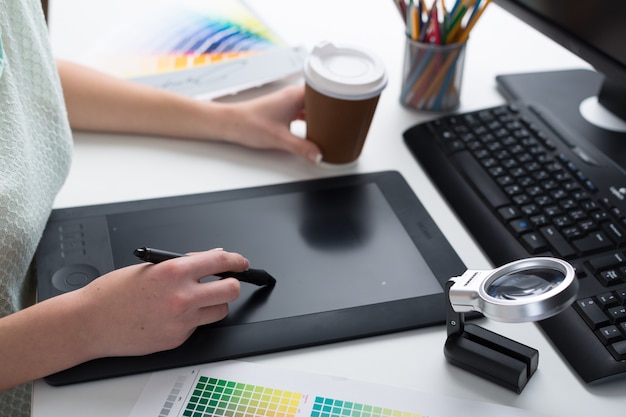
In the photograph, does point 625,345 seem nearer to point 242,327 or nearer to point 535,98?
point 242,327

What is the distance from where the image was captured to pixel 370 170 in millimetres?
862

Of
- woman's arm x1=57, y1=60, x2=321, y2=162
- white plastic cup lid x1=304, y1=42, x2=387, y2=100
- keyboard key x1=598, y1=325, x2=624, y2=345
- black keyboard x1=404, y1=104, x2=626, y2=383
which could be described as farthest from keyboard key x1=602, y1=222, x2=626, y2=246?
woman's arm x1=57, y1=60, x2=321, y2=162

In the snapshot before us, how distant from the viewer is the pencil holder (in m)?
0.91

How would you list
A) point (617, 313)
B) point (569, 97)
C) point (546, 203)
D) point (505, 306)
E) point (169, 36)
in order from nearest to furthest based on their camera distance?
point (505, 306) < point (617, 313) < point (546, 203) < point (569, 97) < point (169, 36)

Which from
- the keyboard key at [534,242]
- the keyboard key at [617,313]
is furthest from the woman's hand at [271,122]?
the keyboard key at [617,313]

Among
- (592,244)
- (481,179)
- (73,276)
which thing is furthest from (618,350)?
(73,276)

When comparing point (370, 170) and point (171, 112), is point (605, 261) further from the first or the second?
point (171, 112)

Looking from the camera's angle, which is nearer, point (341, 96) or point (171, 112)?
point (341, 96)

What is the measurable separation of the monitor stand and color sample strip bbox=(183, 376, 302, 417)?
18.3 inches

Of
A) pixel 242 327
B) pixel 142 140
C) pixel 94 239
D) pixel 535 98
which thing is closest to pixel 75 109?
pixel 142 140

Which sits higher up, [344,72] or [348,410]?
[344,72]

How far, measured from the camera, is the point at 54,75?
79 centimetres

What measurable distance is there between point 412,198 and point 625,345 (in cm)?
27

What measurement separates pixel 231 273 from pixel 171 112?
12.3 inches
